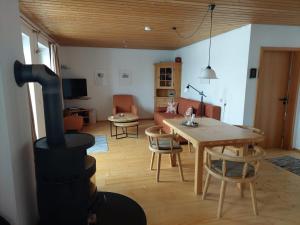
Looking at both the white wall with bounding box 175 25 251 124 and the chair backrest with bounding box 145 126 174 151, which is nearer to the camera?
the chair backrest with bounding box 145 126 174 151

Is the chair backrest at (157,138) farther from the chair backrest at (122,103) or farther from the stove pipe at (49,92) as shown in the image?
the chair backrest at (122,103)

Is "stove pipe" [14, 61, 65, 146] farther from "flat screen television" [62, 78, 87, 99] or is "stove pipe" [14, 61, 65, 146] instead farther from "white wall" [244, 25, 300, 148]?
"flat screen television" [62, 78, 87, 99]

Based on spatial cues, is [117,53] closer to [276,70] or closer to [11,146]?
[276,70]

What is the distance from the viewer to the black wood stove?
159 centimetres

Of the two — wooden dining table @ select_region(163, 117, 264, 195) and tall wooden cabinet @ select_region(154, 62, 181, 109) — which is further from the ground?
tall wooden cabinet @ select_region(154, 62, 181, 109)

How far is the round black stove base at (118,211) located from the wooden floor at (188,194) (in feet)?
0.52

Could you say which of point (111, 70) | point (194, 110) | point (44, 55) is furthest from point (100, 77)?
point (194, 110)

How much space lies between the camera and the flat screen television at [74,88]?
600 cm

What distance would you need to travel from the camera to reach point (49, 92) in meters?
1.61

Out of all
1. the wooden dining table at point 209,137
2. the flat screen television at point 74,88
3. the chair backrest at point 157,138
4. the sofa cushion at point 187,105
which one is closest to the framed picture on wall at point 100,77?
the flat screen television at point 74,88

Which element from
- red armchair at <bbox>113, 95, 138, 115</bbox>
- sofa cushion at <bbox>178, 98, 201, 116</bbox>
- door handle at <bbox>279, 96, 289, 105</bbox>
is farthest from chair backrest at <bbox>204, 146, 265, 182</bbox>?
red armchair at <bbox>113, 95, 138, 115</bbox>

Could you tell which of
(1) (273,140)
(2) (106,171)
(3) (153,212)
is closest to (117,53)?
(2) (106,171)

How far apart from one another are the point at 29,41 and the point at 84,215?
2.81 m

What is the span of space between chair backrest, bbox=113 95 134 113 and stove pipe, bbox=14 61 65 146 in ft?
15.1
